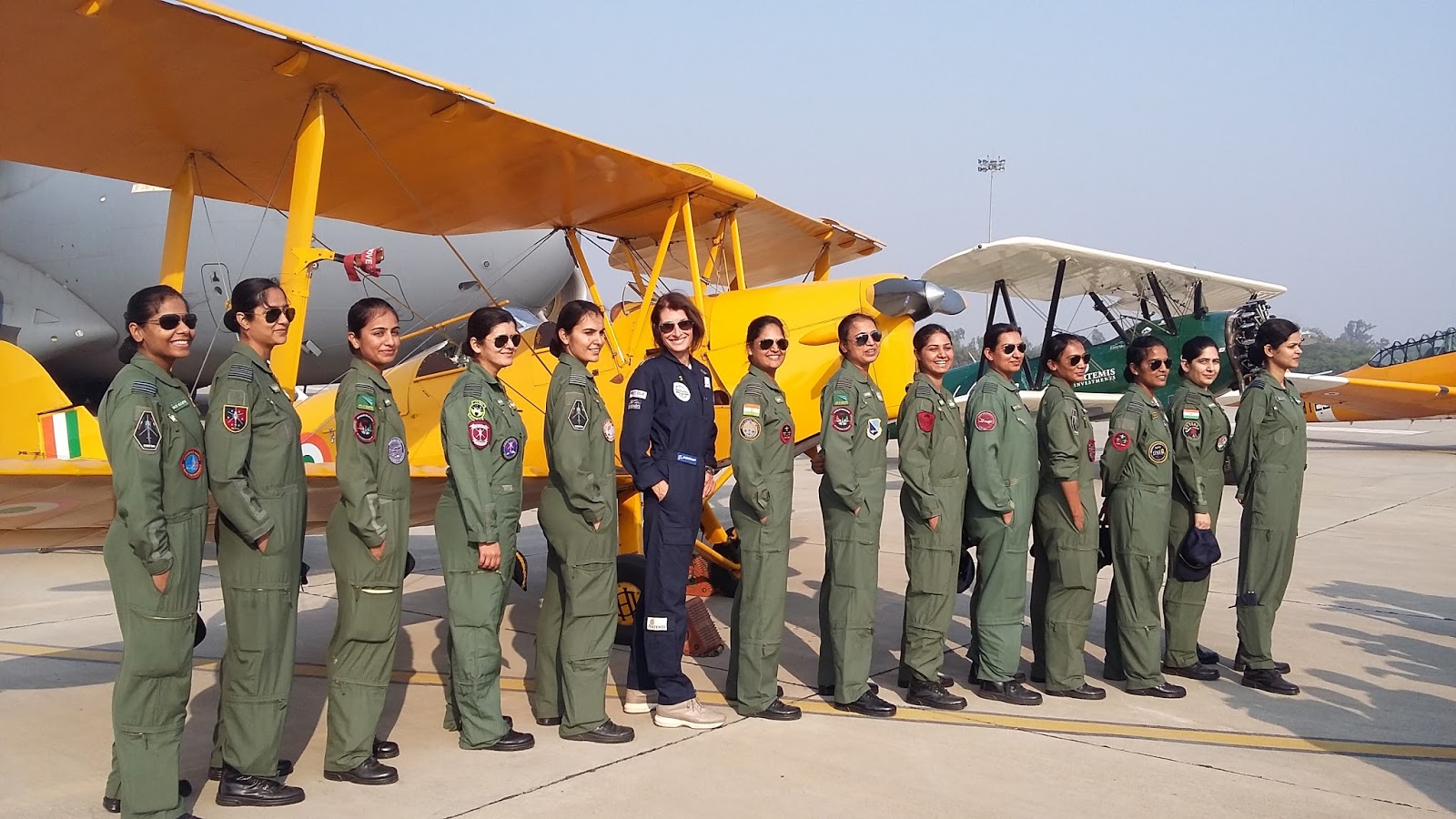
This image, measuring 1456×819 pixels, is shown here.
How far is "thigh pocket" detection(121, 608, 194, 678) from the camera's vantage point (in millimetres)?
3148

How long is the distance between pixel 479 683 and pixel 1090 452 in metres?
3.21

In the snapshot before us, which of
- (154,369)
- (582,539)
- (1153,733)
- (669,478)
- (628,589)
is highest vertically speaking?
(154,369)

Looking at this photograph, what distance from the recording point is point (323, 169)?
5.90 meters

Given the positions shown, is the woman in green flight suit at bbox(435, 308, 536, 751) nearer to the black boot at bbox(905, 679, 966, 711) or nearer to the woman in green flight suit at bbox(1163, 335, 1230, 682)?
the black boot at bbox(905, 679, 966, 711)

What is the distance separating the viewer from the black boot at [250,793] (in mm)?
3479

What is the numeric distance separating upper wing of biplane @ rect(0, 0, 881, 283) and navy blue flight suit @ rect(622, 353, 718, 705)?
1.86 meters

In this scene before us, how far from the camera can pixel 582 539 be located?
4184 mm

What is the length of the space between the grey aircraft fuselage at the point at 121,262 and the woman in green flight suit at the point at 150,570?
9841 mm

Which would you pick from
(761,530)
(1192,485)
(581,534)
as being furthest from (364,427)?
(1192,485)

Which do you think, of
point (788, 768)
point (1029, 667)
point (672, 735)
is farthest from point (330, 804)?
point (1029, 667)

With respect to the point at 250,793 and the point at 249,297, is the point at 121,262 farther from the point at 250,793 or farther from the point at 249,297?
the point at 250,793

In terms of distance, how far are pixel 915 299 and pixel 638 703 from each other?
2.65 meters

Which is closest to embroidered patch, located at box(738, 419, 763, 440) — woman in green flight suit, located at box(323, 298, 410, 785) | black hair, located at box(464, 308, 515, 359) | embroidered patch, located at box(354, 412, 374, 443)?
black hair, located at box(464, 308, 515, 359)

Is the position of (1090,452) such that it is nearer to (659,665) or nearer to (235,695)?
(659,665)
